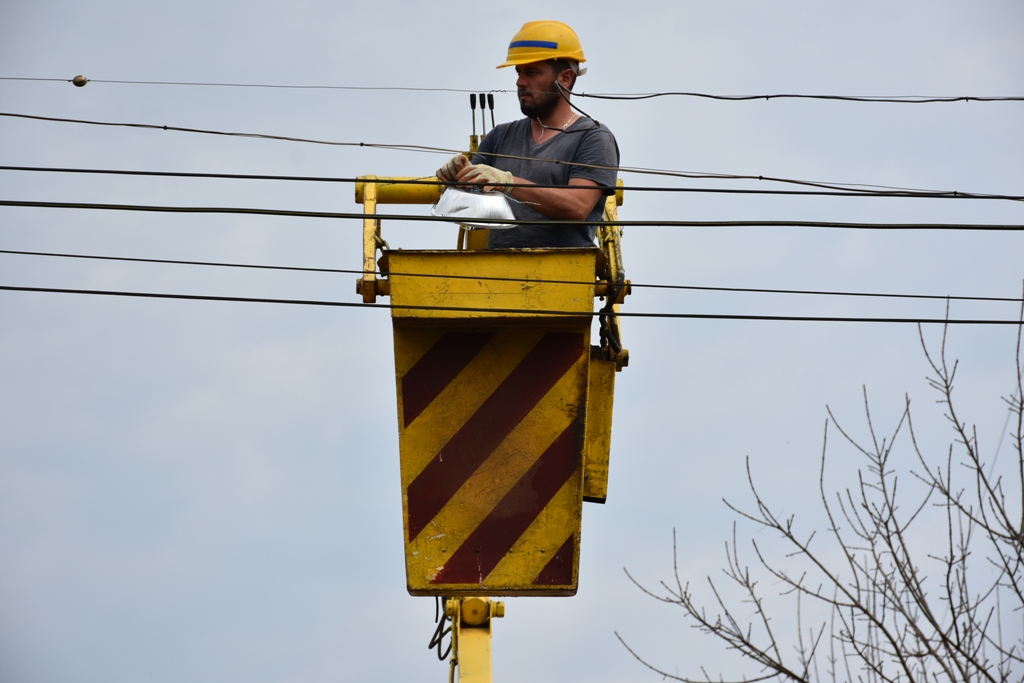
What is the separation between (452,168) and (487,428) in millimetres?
1043

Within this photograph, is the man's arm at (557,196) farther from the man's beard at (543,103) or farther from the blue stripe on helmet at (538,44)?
the blue stripe on helmet at (538,44)

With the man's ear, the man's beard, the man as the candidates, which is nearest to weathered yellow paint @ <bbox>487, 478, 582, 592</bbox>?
the man

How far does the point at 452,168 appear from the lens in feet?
20.4

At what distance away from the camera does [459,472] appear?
5.89 meters

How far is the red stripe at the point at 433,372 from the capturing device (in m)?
5.89

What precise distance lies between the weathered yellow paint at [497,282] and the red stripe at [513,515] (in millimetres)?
561

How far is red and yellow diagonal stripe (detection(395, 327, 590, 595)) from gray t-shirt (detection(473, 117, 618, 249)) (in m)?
0.56

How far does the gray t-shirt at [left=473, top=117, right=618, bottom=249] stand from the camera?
6234 mm

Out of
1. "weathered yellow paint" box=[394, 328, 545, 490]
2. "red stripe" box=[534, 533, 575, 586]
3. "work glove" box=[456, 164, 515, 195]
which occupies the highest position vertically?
"work glove" box=[456, 164, 515, 195]

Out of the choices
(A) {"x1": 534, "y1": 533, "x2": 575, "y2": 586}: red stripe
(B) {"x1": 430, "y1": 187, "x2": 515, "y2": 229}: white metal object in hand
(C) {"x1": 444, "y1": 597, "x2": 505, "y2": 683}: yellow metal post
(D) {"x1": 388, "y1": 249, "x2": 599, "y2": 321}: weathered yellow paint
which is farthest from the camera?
(C) {"x1": 444, "y1": 597, "x2": 505, "y2": 683}: yellow metal post

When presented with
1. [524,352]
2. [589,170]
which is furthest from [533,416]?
[589,170]

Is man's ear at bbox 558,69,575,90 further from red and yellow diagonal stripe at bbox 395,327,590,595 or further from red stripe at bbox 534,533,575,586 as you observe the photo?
red stripe at bbox 534,533,575,586

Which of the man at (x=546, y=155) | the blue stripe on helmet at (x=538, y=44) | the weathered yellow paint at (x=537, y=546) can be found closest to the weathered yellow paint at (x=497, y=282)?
the man at (x=546, y=155)

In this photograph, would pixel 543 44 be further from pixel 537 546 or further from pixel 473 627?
pixel 473 627
